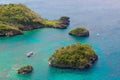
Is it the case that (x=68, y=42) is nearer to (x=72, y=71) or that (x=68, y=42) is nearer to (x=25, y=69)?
(x=72, y=71)

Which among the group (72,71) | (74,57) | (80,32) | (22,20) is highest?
(74,57)

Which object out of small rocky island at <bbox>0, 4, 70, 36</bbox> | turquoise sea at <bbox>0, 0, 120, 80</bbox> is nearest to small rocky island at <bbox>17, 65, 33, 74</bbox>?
turquoise sea at <bbox>0, 0, 120, 80</bbox>

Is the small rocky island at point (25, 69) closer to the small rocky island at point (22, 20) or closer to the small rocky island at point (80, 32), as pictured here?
the small rocky island at point (80, 32)

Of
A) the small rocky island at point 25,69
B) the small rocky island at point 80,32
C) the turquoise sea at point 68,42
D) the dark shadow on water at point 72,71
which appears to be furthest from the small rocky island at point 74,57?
the small rocky island at point 80,32

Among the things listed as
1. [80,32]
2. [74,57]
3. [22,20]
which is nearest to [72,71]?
[74,57]

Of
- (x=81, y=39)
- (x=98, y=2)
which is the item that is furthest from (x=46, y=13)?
(x=81, y=39)

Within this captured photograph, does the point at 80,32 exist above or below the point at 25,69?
above

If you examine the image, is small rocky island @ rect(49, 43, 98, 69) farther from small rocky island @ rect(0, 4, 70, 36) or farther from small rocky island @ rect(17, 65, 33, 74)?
small rocky island @ rect(0, 4, 70, 36)
